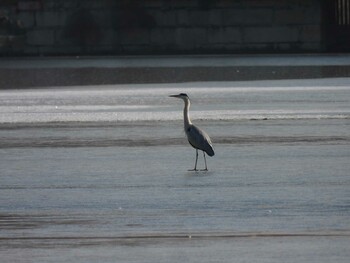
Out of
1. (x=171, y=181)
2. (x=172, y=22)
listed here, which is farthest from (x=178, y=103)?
(x=172, y=22)

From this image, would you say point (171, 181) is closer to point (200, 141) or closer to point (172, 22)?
point (200, 141)

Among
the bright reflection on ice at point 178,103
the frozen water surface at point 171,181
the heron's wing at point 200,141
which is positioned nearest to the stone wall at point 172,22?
the bright reflection on ice at point 178,103

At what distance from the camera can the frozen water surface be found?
11.1 m

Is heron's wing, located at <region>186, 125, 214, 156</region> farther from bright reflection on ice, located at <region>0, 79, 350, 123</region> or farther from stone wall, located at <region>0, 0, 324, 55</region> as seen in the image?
stone wall, located at <region>0, 0, 324, 55</region>

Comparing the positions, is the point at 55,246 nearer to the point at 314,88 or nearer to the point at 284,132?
the point at 284,132

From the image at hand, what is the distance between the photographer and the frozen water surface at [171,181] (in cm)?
1112

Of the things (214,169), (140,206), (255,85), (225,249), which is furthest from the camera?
(255,85)

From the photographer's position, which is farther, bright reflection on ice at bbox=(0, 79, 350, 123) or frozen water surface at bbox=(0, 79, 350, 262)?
bright reflection on ice at bbox=(0, 79, 350, 123)

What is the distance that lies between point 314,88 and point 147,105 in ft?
15.4

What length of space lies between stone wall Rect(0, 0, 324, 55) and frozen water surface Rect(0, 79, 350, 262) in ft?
45.2

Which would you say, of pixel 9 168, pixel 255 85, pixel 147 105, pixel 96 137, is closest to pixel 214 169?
pixel 9 168

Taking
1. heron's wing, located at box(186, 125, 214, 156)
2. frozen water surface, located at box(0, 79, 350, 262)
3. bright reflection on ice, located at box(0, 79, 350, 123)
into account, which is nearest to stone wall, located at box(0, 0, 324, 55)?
bright reflection on ice, located at box(0, 79, 350, 123)

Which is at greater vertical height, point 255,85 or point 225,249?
point 225,249

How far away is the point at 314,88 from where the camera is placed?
28141mm
